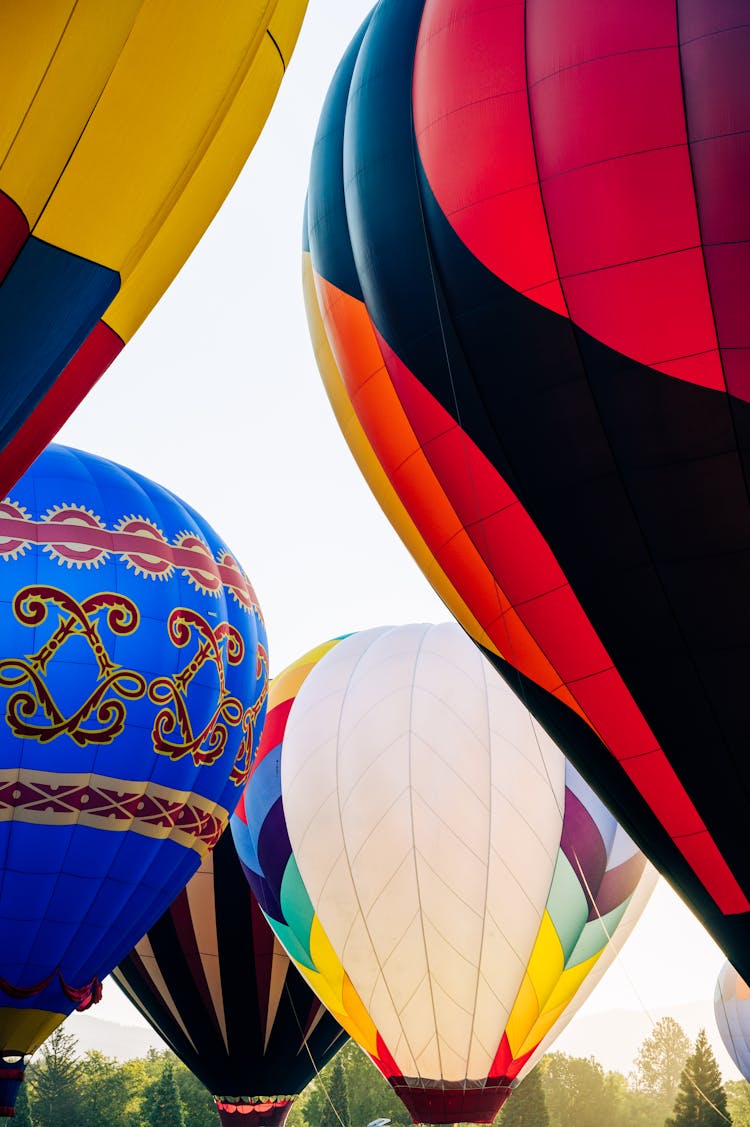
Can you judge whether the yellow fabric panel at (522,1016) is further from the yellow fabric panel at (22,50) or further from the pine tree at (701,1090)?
the pine tree at (701,1090)

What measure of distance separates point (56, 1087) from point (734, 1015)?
68.7 ft

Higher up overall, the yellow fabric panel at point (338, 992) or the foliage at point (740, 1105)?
the foliage at point (740, 1105)

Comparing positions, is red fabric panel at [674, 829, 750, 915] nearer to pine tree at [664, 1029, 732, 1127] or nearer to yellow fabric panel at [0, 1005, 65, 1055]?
yellow fabric panel at [0, 1005, 65, 1055]

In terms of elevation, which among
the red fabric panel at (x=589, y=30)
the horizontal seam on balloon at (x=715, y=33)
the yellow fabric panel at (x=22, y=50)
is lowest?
the yellow fabric panel at (x=22, y=50)

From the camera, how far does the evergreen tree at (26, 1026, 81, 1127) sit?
115 feet

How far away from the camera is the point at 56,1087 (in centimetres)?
3584

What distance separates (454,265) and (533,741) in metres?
5.83

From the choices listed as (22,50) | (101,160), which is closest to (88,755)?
(101,160)

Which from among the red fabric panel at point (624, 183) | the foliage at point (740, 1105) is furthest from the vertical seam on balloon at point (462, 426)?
the foliage at point (740, 1105)

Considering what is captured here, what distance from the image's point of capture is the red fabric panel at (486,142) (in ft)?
20.7

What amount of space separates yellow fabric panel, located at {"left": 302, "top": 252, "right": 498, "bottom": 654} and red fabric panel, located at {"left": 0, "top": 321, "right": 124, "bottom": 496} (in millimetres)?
3184

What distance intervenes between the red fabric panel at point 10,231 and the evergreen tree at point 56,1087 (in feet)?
115

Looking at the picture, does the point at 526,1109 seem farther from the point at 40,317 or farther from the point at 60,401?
the point at 40,317

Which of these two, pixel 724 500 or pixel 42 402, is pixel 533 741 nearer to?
pixel 724 500
